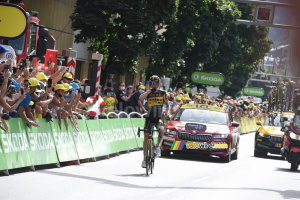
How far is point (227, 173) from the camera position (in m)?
16.3

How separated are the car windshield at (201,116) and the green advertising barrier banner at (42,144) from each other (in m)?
7.31

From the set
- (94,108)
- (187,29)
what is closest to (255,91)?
(187,29)

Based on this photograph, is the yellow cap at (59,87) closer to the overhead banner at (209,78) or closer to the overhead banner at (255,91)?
the overhead banner at (209,78)

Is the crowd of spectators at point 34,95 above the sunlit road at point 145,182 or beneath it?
above

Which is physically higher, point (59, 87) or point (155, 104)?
point (59, 87)

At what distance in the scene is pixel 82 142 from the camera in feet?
51.5

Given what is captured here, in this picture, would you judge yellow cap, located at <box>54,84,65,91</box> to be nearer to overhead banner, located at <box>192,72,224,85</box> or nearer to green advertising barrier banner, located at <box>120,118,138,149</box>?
green advertising barrier banner, located at <box>120,118,138,149</box>

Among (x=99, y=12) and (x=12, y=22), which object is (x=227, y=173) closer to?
(x=12, y=22)

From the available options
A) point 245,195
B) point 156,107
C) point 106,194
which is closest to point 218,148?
point 156,107

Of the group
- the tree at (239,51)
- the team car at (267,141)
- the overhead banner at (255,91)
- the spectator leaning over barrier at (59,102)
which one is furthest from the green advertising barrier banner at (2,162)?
the overhead banner at (255,91)

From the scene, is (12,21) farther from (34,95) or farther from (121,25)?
(121,25)

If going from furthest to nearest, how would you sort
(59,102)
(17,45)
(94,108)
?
1. (94,108)
2. (17,45)
3. (59,102)

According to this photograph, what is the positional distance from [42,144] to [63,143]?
3.99 feet

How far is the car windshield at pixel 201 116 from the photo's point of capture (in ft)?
67.4
